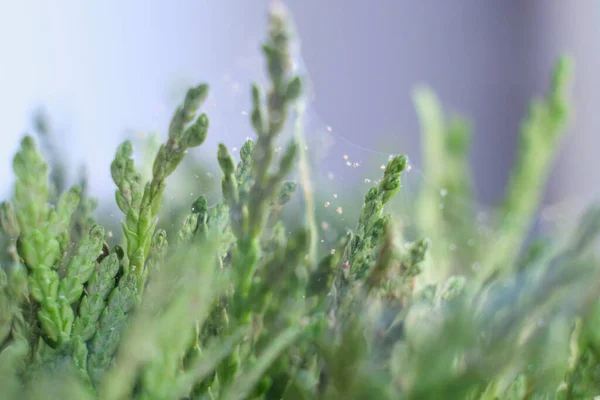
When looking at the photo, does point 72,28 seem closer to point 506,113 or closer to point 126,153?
point 126,153

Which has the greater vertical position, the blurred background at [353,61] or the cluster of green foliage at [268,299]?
the blurred background at [353,61]

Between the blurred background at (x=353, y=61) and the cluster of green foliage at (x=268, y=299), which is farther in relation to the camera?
the blurred background at (x=353, y=61)

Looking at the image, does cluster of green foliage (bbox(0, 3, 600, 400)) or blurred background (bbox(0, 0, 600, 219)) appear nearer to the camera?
cluster of green foliage (bbox(0, 3, 600, 400))

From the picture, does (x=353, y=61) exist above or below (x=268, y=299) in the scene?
above

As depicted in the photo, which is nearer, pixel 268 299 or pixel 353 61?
pixel 268 299

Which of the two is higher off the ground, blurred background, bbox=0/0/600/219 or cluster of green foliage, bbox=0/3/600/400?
blurred background, bbox=0/0/600/219
